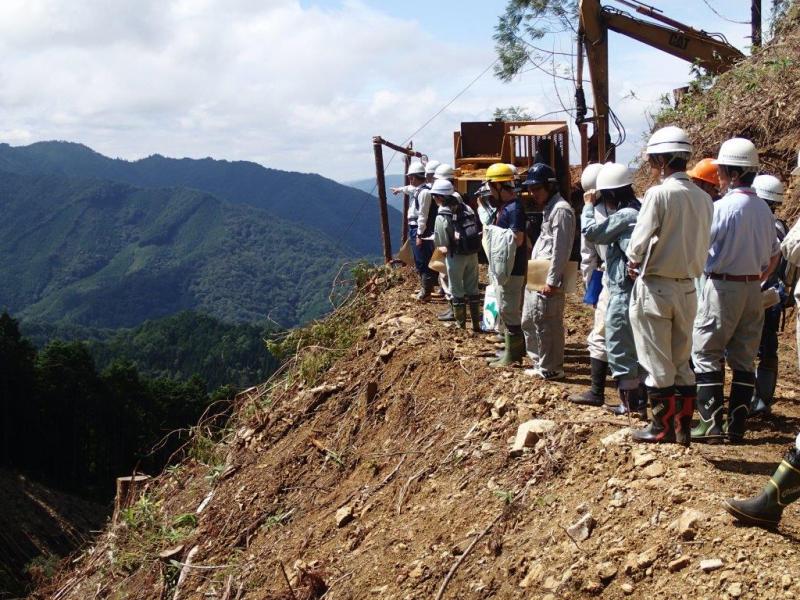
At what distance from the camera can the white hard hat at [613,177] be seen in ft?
16.0

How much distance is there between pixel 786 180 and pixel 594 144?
4749 millimetres

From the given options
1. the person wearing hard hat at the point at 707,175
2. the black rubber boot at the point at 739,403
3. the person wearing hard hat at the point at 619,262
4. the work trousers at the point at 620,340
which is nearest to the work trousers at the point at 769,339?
the black rubber boot at the point at 739,403

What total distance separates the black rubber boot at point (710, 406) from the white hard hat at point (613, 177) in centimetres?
124

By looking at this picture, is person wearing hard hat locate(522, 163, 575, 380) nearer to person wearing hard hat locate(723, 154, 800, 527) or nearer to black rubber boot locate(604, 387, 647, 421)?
black rubber boot locate(604, 387, 647, 421)

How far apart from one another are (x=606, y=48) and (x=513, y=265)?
9542 millimetres

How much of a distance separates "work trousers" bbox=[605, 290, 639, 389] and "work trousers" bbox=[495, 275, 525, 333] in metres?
1.61

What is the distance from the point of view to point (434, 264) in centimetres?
891

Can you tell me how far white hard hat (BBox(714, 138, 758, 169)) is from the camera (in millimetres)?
4656

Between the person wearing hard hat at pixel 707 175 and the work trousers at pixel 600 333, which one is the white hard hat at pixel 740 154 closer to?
the person wearing hard hat at pixel 707 175

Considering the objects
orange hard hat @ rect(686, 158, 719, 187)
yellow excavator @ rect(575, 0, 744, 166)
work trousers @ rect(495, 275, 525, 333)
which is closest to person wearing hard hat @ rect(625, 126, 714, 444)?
orange hard hat @ rect(686, 158, 719, 187)

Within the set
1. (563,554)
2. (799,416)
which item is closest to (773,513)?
(563,554)

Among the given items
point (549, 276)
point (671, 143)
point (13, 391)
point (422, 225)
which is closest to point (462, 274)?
point (422, 225)

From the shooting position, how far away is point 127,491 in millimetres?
9922

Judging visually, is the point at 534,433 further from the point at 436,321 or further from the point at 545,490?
the point at 436,321
